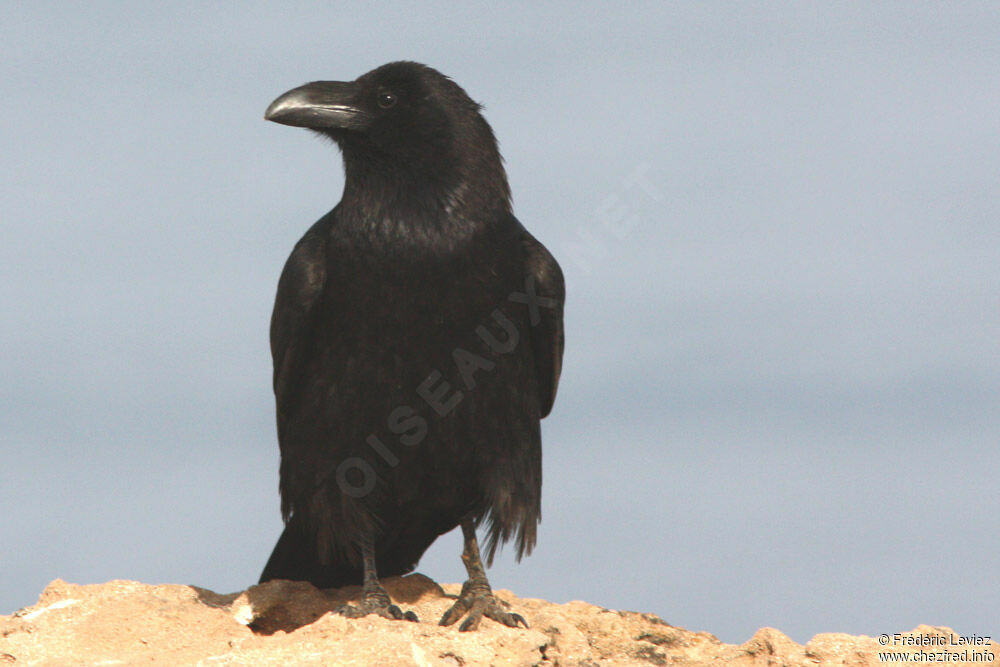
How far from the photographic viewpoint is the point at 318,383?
7457 millimetres

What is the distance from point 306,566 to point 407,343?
69.9 inches

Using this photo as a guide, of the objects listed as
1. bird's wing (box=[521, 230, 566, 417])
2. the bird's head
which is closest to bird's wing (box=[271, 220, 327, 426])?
the bird's head

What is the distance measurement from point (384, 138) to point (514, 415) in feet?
6.12

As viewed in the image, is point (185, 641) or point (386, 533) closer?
point (185, 641)

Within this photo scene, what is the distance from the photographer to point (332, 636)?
6215 mm

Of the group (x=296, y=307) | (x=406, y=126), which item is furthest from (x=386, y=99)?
(x=296, y=307)

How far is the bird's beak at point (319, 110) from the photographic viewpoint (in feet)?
25.5

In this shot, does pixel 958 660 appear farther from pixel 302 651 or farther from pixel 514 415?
pixel 302 651

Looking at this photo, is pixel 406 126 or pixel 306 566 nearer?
pixel 406 126

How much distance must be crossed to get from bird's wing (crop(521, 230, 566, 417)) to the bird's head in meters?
0.36

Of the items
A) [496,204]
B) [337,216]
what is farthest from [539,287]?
[337,216]

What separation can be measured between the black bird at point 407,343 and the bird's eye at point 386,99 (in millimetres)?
13

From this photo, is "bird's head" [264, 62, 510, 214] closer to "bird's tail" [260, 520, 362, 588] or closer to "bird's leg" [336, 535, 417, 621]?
"bird's leg" [336, 535, 417, 621]

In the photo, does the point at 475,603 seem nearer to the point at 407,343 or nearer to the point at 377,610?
the point at 377,610
